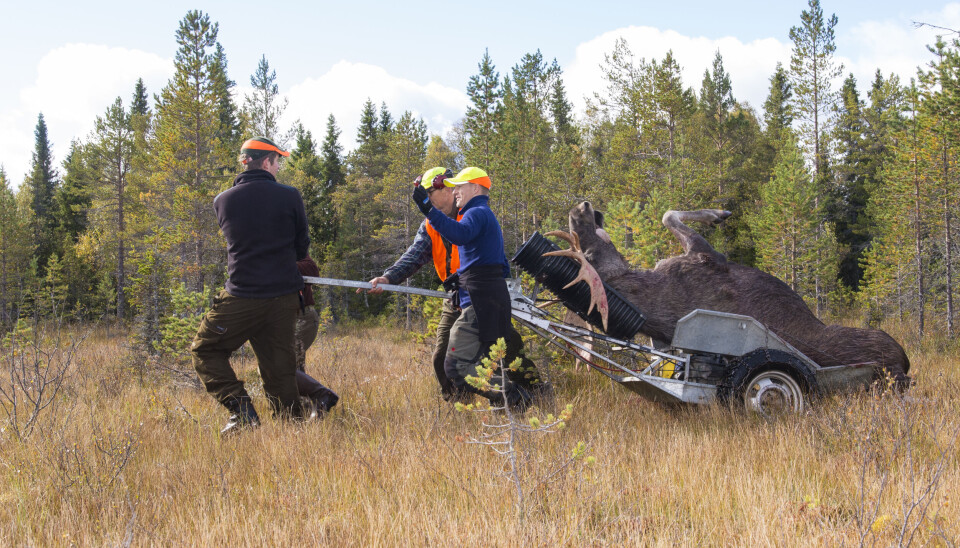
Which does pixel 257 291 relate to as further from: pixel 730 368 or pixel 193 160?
pixel 193 160

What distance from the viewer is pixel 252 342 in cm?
448

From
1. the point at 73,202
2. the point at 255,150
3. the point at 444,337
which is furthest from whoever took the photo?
the point at 73,202

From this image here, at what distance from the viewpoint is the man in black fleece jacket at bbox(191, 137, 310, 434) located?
432cm

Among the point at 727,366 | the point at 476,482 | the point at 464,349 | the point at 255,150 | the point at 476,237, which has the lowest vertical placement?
the point at 476,482

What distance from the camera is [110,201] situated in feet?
103

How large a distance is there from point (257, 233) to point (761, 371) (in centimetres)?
375

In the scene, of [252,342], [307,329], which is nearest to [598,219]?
[307,329]

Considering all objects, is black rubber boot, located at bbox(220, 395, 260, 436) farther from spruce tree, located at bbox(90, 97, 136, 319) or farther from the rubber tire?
spruce tree, located at bbox(90, 97, 136, 319)

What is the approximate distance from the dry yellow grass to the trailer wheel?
6.3 inches

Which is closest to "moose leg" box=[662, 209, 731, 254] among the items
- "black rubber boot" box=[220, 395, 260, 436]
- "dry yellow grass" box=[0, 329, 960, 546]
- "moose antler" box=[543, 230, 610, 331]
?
"moose antler" box=[543, 230, 610, 331]

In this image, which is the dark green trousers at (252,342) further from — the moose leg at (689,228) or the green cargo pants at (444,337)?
the moose leg at (689,228)

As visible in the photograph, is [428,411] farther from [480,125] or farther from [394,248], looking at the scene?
[394,248]

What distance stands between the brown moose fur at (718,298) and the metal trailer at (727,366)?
205 mm

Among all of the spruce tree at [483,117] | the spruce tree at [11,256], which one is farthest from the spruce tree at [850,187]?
the spruce tree at [11,256]
